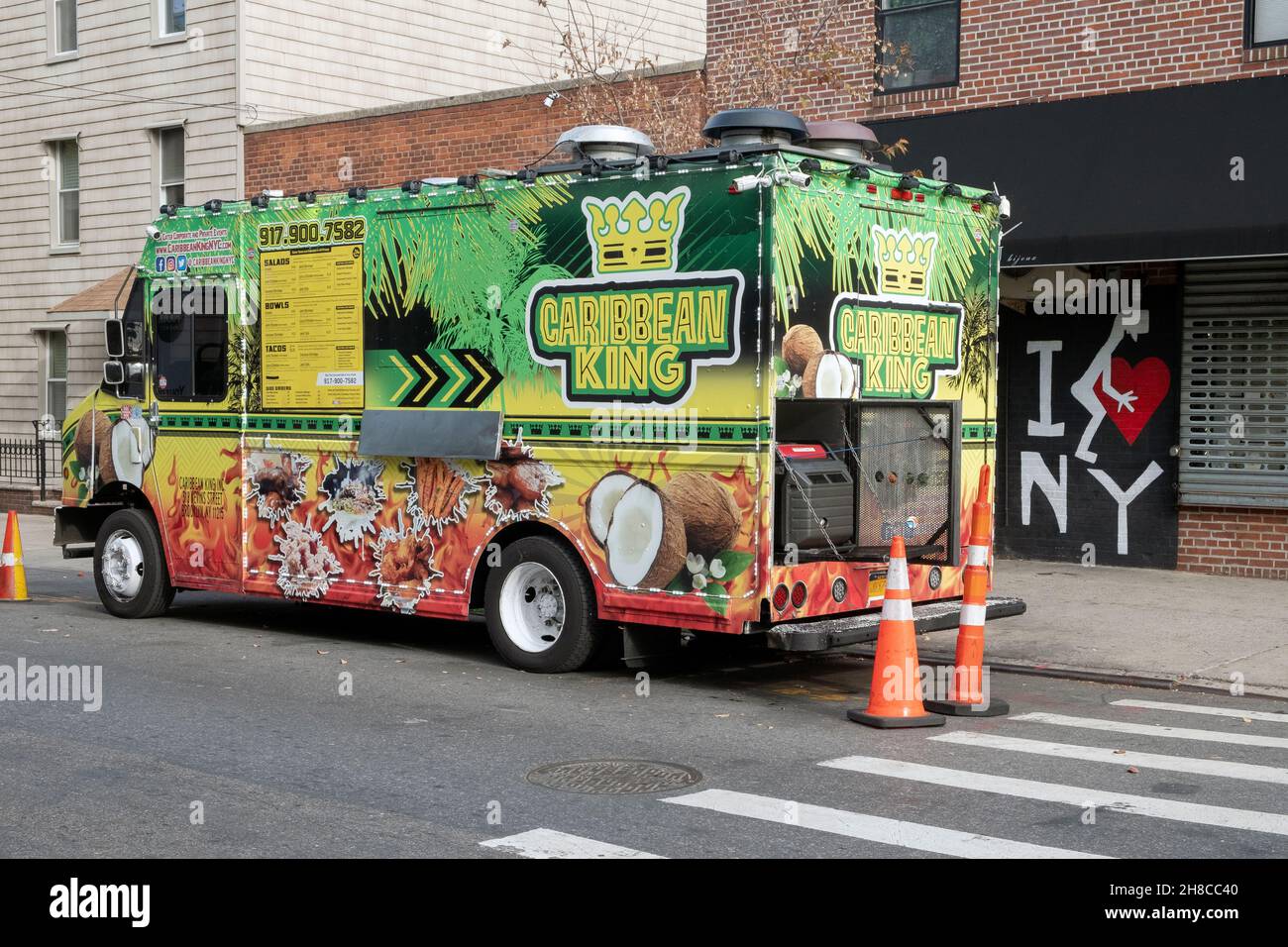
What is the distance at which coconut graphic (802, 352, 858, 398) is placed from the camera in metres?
9.08

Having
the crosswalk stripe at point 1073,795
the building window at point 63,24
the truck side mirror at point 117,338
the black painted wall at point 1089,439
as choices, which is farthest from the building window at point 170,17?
the crosswalk stripe at point 1073,795

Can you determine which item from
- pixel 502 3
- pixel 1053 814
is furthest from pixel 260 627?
pixel 502 3

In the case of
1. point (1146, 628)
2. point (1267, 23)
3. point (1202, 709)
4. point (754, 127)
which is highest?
point (1267, 23)

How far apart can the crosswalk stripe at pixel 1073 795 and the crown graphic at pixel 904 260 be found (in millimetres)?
3371

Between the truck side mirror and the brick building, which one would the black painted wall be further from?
the truck side mirror

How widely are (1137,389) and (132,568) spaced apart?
9.16 metres

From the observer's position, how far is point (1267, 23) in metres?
13.6

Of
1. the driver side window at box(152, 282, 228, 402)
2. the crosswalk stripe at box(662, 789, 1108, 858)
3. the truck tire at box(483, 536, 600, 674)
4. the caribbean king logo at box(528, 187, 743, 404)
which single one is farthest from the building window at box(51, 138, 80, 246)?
the crosswalk stripe at box(662, 789, 1108, 858)

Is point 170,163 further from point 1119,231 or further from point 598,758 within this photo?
point 598,758

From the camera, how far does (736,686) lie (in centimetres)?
976

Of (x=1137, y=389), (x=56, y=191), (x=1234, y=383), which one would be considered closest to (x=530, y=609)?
(x=1137, y=389)

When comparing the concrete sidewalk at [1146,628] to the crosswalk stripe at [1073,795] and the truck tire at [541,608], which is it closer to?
the truck tire at [541,608]

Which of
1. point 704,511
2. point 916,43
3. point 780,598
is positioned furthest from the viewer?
point 916,43

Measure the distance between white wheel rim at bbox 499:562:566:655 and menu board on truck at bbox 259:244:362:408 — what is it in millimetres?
1849
